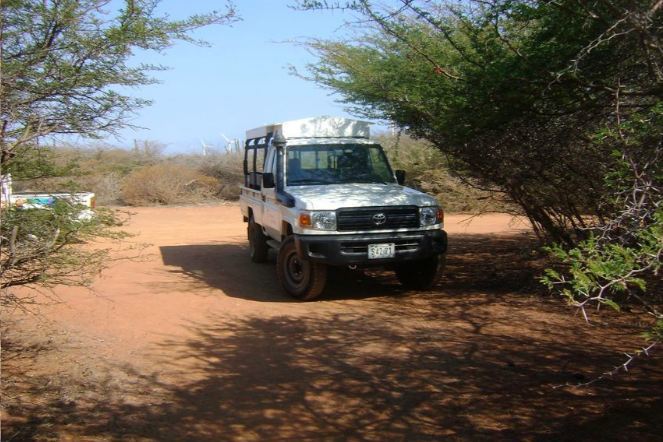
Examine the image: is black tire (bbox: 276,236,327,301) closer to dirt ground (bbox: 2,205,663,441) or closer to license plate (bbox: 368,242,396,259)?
dirt ground (bbox: 2,205,663,441)

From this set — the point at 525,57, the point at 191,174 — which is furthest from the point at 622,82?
the point at 191,174

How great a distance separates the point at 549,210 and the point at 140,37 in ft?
17.1

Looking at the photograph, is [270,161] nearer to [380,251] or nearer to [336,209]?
[336,209]

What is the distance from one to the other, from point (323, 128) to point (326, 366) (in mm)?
4741

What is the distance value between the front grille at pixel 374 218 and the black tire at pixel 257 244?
3.29m

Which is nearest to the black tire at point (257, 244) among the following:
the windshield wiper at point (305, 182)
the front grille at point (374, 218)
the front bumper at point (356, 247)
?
the windshield wiper at point (305, 182)

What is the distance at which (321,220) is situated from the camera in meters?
7.54

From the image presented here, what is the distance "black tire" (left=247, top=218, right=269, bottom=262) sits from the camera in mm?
10703

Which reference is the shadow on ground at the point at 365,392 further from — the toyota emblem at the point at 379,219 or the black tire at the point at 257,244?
the black tire at the point at 257,244

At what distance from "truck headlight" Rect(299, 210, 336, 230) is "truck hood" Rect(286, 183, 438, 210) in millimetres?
60

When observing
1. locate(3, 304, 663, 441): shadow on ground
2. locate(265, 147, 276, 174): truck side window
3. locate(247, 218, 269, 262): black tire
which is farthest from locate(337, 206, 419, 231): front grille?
locate(247, 218, 269, 262): black tire

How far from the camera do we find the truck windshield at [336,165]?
8883mm

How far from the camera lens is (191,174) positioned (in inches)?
1034

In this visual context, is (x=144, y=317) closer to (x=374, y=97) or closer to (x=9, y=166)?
(x=9, y=166)
